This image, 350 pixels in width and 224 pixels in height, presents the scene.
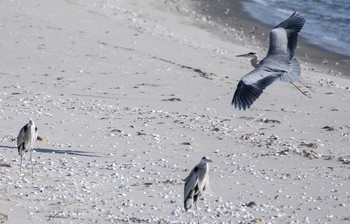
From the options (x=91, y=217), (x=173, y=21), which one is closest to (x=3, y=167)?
(x=91, y=217)

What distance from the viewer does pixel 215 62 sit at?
57.8ft

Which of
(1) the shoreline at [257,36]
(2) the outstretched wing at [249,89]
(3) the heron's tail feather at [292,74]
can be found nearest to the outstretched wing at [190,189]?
(2) the outstretched wing at [249,89]

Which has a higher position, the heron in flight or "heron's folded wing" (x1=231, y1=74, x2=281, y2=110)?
the heron in flight

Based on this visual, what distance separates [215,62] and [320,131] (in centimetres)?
518

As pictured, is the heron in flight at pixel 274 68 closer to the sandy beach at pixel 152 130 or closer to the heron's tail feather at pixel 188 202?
the sandy beach at pixel 152 130

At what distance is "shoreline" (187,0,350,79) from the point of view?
63.9 ft

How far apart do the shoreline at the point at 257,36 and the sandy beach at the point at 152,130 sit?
369 millimetres

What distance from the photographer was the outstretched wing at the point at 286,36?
13.1 metres

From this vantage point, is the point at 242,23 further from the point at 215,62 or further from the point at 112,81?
the point at 112,81

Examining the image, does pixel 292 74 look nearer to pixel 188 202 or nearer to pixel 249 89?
pixel 249 89

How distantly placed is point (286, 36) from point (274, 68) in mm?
947

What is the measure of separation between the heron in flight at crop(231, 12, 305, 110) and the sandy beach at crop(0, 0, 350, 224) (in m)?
0.75

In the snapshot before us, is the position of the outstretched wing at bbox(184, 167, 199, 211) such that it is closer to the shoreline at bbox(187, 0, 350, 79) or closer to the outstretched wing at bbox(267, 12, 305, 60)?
the outstretched wing at bbox(267, 12, 305, 60)

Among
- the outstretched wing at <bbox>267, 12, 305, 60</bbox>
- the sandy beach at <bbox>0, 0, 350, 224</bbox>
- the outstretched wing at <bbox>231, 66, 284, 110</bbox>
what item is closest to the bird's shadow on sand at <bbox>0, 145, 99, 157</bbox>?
the sandy beach at <bbox>0, 0, 350, 224</bbox>
